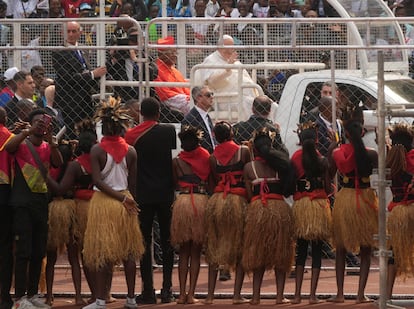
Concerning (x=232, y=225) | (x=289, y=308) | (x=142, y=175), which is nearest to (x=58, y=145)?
(x=142, y=175)

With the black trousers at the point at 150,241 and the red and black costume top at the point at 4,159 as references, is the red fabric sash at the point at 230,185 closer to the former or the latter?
the black trousers at the point at 150,241

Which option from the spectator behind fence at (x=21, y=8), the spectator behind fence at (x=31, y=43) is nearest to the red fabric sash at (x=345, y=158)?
the spectator behind fence at (x=31, y=43)

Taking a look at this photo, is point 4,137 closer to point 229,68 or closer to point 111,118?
point 111,118

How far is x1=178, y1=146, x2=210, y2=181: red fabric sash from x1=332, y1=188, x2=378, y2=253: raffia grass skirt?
143cm

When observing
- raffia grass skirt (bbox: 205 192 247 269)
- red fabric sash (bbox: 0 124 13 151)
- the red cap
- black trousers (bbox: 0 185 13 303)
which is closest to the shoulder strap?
red fabric sash (bbox: 0 124 13 151)

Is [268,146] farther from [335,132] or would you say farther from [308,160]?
[335,132]

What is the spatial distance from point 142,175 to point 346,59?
12.7 ft

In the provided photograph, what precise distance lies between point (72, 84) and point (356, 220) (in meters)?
4.32

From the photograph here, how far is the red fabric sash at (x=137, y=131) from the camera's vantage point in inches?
552

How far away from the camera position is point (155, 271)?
626 inches

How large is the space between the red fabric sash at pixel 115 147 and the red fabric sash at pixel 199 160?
90cm

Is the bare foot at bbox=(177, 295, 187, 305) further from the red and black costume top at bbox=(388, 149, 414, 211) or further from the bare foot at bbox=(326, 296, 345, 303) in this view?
the red and black costume top at bbox=(388, 149, 414, 211)

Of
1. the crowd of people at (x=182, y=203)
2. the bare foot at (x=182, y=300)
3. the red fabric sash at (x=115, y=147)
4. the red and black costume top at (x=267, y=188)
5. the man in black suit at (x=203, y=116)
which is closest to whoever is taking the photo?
the crowd of people at (x=182, y=203)

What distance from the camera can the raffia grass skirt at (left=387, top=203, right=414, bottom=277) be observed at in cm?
1334
